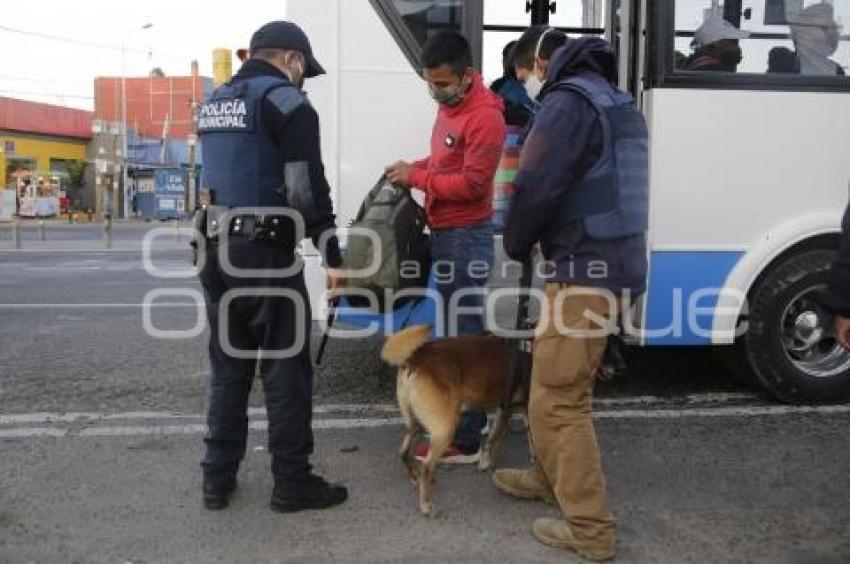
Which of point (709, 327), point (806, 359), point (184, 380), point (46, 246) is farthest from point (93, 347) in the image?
point (46, 246)

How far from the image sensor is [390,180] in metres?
4.25

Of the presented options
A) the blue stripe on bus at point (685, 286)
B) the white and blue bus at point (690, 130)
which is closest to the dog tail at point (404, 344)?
the white and blue bus at point (690, 130)

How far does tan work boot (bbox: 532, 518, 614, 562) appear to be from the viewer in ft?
10.7

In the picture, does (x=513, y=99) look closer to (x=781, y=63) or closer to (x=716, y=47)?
(x=716, y=47)

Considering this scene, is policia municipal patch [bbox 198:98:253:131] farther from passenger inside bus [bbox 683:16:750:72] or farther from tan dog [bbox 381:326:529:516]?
passenger inside bus [bbox 683:16:750:72]

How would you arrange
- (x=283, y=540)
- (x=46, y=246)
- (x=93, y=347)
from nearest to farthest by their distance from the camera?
(x=283, y=540) → (x=93, y=347) → (x=46, y=246)

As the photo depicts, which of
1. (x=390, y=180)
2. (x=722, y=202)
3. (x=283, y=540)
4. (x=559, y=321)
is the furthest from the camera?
(x=722, y=202)

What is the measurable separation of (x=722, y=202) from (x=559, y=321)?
2139 mm

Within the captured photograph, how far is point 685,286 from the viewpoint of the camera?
16.1 ft

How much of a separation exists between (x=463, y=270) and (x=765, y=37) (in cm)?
237

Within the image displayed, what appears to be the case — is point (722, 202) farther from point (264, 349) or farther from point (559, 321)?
point (264, 349)

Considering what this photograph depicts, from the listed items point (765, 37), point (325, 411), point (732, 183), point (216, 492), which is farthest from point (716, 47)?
point (216, 492)

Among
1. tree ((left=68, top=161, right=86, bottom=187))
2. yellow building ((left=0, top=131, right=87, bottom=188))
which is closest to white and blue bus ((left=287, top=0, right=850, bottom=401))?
yellow building ((left=0, top=131, right=87, bottom=188))

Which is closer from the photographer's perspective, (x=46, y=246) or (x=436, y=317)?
(x=436, y=317)
